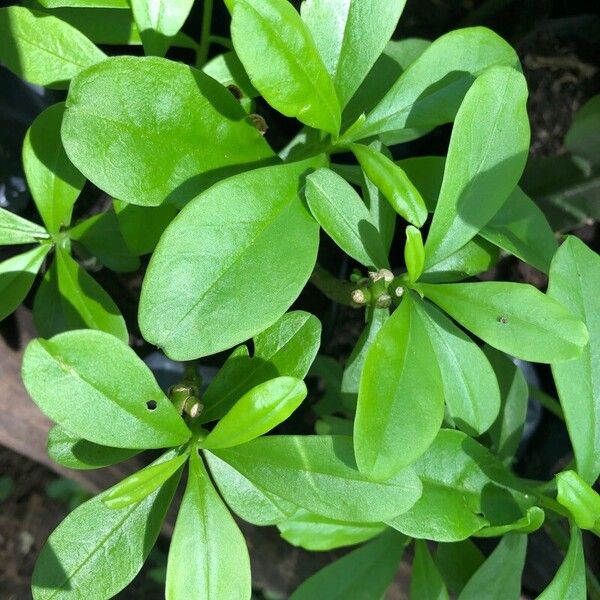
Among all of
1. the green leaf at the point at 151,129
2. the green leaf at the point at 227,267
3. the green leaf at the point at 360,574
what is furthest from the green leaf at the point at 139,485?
the green leaf at the point at 360,574

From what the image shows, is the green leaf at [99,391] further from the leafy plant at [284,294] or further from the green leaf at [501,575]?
the green leaf at [501,575]

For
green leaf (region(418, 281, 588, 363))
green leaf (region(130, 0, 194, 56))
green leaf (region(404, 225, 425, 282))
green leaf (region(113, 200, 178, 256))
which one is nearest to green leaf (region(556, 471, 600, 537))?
green leaf (region(418, 281, 588, 363))

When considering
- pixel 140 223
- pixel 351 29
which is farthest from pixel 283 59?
pixel 140 223

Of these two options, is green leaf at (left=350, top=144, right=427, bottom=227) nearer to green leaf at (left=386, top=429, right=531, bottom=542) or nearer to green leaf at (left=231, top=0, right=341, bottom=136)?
green leaf at (left=231, top=0, right=341, bottom=136)

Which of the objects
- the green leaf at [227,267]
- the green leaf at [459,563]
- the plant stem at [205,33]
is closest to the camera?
the green leaf at [227,267]

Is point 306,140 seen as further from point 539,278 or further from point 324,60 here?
point 539,278

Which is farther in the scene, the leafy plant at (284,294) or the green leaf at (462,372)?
the green leaf at (462,372)
